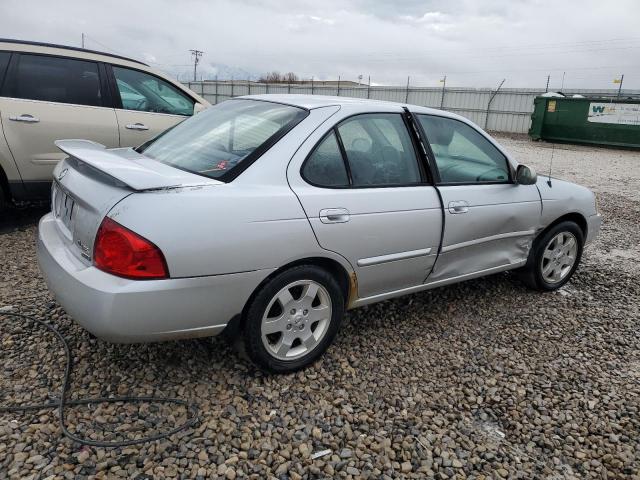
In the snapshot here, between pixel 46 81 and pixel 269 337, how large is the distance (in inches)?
143

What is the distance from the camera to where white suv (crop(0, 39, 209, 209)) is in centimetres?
452

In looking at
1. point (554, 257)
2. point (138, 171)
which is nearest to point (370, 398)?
point (138, 171)

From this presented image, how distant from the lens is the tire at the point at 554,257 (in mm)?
3963

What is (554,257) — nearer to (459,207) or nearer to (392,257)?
A: (459,207)

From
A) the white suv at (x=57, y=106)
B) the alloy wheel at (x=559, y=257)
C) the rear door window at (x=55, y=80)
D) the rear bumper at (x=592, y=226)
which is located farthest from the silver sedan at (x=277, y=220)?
the rear door window at (x=55, y=80)

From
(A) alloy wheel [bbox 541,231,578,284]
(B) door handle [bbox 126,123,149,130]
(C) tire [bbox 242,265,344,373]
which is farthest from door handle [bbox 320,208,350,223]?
(B) door handle [bbox 126,123,149,130]

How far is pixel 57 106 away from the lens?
185 inches

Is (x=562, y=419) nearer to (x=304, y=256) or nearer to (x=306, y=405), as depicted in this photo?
(x=306, y=405)

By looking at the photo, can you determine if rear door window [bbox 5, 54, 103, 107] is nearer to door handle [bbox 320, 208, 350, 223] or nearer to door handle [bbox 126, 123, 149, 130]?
door handle [bbox 126, 123, 149, 130]

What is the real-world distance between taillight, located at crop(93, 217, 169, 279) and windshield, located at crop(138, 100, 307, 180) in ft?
1.78

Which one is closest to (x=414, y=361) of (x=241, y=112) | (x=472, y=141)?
(x=472, y=141)

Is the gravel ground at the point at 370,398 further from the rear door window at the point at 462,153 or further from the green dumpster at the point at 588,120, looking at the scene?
the green dumpster at the point at 588,120

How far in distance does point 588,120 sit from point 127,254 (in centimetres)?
2038

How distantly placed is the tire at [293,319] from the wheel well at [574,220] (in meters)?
2.13
